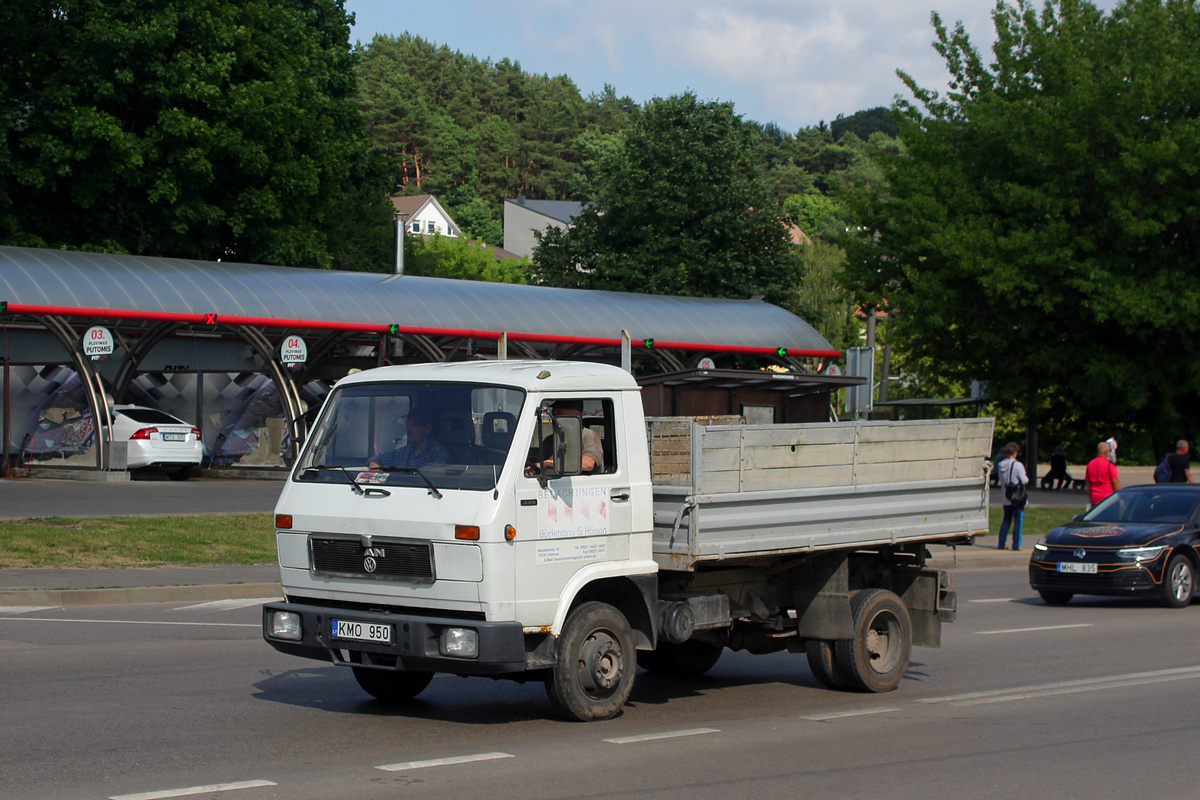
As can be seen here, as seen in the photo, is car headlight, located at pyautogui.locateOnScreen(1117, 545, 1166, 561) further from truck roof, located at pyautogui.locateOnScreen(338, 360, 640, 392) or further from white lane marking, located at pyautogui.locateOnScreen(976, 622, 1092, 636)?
truck roof, located at pyautogui.locateOnScreen(338, 360, 640, 392)

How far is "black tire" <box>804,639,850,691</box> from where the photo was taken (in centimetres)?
962

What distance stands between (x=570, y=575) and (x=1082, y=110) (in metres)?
26.9

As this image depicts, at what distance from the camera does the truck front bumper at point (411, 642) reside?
7.38 m

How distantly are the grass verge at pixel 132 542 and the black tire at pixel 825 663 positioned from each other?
31.7ft

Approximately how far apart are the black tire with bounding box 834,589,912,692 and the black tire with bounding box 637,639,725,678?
1.02m

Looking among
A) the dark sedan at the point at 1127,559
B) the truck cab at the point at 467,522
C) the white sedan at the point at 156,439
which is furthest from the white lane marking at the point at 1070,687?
the white sedan at the point at 156,439

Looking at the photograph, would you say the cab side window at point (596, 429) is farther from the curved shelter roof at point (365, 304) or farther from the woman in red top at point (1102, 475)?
the curved shelter roof at point (365, 304)

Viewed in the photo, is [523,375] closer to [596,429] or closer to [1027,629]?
[596,429]

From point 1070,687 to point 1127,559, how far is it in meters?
6.23

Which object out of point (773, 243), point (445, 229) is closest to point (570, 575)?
point (773, 243)

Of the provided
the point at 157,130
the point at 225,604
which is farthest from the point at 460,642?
the point at 157,130

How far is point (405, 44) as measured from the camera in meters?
154

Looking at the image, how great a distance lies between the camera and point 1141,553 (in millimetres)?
15727

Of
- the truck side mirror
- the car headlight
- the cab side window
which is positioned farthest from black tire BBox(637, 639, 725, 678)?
the car headlight
